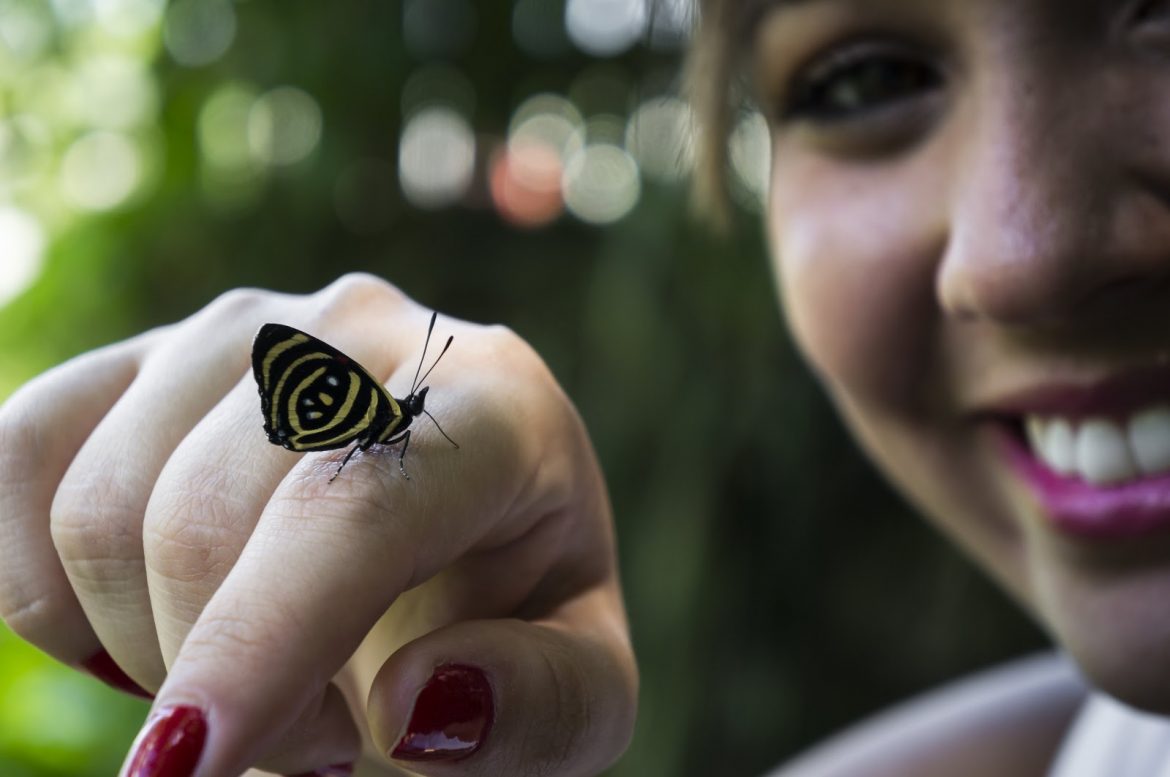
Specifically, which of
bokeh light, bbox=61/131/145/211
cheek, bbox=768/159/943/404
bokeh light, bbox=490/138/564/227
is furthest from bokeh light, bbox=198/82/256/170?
cheek, bbox=768/159/943/404

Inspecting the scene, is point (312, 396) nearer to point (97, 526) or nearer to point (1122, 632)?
point (97, 526)

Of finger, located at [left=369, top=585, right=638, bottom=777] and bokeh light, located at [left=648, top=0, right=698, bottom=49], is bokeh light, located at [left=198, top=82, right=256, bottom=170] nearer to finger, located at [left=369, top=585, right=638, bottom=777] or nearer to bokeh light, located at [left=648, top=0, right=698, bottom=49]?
bokeh light, located at [left=648, top=0, right=698, bottom=49]

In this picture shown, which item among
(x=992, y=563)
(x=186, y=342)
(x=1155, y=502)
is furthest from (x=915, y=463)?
(x=186, y=342)

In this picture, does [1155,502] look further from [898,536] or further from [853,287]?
[898,536]

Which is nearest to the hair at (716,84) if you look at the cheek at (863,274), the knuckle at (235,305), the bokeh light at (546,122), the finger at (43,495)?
the cheek at (863,274)

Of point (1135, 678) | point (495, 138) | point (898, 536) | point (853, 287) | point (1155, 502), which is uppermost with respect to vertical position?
point (495, 138)

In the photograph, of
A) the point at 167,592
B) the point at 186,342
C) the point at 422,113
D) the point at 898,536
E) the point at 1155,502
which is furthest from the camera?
the point at 898,536
